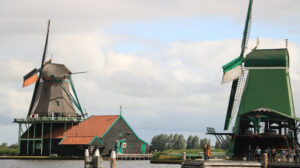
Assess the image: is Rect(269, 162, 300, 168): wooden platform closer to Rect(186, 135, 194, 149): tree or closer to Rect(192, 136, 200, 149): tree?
Rect(192, 136, 200, 149): tree

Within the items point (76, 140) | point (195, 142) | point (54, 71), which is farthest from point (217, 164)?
point (195, 142)

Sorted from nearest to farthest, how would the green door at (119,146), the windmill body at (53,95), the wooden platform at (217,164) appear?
the wooden platform at (217,164) → the green door at (119,146) → the windmill body at (53,95)

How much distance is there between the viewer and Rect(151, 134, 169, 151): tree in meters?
113

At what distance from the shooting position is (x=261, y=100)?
49406 millimetres

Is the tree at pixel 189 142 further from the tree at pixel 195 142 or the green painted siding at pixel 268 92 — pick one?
the green painted siding at pixel 268 92

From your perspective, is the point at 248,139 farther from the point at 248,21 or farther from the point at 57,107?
the point at 57,107

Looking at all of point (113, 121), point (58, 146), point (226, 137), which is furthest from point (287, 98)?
point (58, 146)

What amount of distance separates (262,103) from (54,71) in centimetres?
3995

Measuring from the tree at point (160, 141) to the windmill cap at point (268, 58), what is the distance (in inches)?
2498

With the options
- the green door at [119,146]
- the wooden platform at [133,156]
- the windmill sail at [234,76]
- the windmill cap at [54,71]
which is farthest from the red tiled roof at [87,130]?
the windmill sail at [234,76]

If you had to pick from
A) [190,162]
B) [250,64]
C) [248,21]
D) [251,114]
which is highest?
[248,21]

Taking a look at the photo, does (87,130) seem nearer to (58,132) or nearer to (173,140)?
(58,132)

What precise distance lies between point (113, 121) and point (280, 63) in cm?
3328

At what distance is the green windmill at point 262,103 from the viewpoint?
48594 millimetres
